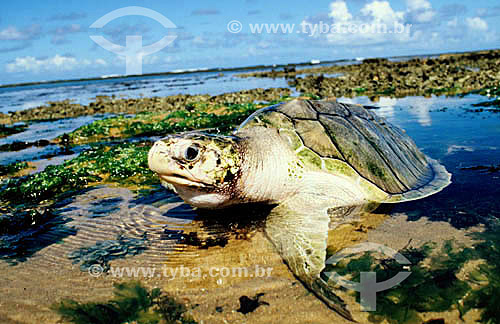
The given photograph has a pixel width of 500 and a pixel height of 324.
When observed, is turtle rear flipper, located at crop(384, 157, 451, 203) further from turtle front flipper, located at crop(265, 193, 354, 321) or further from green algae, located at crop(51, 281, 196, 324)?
green algae, located at crop(51, 281, 196, 324)

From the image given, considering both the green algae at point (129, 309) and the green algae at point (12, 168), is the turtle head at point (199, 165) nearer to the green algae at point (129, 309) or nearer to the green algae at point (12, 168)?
the green algae at point (129, 309)

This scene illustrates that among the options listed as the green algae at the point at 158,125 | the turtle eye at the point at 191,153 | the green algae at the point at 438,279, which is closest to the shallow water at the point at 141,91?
the green algae at the point at 158,125

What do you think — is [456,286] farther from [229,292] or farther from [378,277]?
[229,292]

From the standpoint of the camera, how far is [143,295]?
7.47ft

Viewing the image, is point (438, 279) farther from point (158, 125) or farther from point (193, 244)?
point (158, 125)

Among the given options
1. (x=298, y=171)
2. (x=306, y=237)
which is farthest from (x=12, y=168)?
(x=306, y=237)

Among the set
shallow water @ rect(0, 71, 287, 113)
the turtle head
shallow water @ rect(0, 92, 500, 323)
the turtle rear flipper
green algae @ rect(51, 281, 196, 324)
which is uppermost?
shallow water @ rect(0, 71, 287, 113)

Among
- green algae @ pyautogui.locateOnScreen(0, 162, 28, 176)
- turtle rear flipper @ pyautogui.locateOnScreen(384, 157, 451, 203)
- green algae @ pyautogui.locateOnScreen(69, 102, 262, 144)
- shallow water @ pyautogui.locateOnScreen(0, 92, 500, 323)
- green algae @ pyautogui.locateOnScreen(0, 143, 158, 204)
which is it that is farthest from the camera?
green algae @ pyautogui.locateOnScreen(69, 102, 262, 144)

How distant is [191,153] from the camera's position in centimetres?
274

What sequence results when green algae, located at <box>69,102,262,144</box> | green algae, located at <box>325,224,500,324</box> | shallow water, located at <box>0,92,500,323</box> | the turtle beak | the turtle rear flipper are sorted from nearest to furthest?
green algae, located at <box>325,224,500,324</box> → shallow water, located at <box>0,92,500,323</box> → the turtle beak → the turtle rear flipper → green algae, located at <box>69,102,262,144</box>

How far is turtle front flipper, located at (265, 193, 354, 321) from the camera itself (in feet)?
7.17

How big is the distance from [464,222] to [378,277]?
1335 mm

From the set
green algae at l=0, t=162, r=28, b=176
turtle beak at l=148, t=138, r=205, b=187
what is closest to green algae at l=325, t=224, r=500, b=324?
turtle beak at l=148, t=138, r=205, b=187

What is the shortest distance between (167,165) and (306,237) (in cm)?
134
